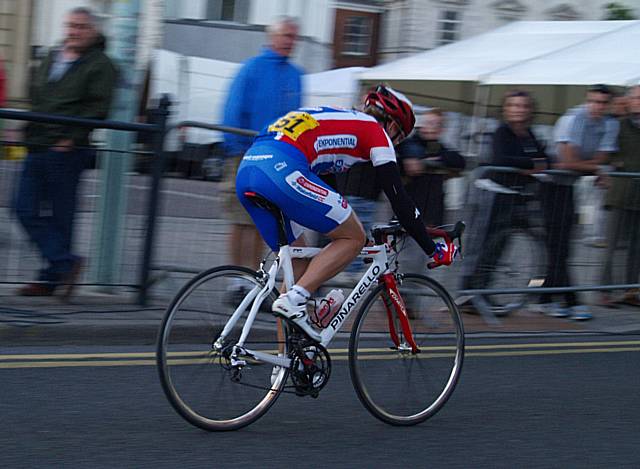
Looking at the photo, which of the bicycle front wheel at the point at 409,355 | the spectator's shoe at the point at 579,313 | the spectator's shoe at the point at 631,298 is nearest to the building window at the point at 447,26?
the spectator's shoe at the point at 631,298

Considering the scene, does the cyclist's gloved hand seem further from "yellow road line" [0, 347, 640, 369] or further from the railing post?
the railing post

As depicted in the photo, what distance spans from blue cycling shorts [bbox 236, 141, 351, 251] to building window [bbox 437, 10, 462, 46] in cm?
4356

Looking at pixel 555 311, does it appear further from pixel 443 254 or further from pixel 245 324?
pixel 245 324

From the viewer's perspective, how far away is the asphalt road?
509cm

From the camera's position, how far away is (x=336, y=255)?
5621 millimetres

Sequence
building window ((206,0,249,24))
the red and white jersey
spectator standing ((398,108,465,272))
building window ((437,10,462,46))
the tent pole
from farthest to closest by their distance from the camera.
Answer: building window ((437,10,462,46)), building window ((206,0,249,24)), the tent pole, spectator standing ((398,108,465,272)), the red and white jersey

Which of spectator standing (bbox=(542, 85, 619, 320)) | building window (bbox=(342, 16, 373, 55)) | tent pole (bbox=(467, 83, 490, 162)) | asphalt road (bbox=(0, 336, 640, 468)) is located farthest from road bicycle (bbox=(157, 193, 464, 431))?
building window (bbox=(342, 16, 373, 55))

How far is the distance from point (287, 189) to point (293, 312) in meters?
0.59

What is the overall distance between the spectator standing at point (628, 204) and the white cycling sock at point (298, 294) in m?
5.14

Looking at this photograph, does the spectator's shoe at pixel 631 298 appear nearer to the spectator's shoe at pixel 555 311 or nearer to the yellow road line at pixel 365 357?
the spectator's shoe at pixel 555 311

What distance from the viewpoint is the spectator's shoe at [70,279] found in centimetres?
801

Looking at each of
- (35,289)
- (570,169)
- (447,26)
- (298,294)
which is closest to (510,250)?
(570,169)

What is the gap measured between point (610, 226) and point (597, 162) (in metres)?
0.60

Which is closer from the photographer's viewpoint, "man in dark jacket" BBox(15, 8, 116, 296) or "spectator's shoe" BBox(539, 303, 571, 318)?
"man in dark jacket" BBox(15, 8, 116, 296)
